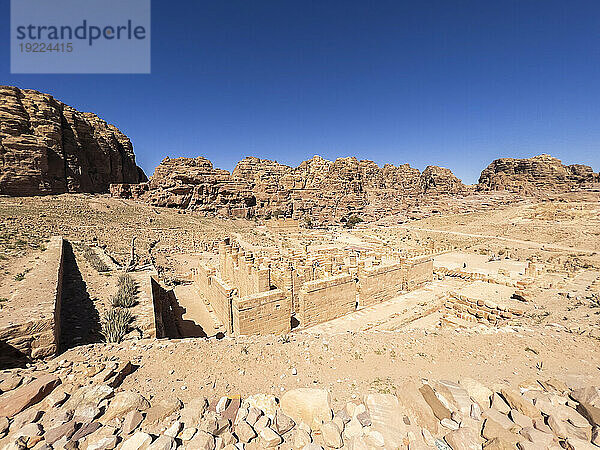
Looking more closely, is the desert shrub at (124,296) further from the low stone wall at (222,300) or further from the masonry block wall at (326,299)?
the masonry block wall at (326,299)

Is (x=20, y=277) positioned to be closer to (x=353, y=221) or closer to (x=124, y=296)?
(x=124, y=296)

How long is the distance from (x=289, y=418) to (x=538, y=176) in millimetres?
106123

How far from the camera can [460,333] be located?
630 centimetres

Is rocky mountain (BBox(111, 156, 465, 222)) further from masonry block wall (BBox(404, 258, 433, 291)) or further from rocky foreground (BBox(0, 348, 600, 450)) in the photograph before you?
rocky foreground (BBox(0, 348, 600, 450))

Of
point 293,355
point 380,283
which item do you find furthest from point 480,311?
point 293,355

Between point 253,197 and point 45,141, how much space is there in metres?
39.0

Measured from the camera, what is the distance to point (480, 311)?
978cm

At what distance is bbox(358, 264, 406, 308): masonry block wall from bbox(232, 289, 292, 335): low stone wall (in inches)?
166

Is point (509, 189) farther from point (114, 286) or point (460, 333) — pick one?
point (114, 286)

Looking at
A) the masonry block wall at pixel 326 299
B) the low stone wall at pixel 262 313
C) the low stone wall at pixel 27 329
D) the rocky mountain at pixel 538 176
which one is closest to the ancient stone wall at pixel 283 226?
the masonry block wall at pixel 326 299

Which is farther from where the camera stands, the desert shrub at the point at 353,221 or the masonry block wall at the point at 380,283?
the desert shrub at the point at 353,221

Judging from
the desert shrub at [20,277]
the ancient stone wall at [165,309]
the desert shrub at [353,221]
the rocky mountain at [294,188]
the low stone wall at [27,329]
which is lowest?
the ancient stone wall at [165,309]

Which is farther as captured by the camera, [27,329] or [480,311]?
[480,311]

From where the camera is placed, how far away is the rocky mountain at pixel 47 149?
4166 cm
